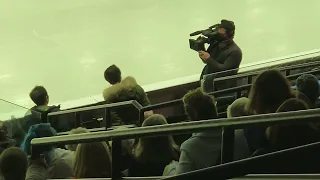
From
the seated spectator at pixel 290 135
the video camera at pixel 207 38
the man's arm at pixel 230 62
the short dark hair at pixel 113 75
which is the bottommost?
the seated spectator at pixel 290 135

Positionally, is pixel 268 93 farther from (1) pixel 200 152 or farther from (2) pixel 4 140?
(2) pixel 4 140

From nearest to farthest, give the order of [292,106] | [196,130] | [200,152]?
1. [196,130]
2. [292,106]
3. [200,152]

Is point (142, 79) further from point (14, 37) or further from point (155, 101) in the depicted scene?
point (14, 37)

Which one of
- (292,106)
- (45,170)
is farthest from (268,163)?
(45,170)

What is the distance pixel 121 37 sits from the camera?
385 inches

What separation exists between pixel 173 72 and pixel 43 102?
3252mm

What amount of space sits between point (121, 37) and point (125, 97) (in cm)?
528

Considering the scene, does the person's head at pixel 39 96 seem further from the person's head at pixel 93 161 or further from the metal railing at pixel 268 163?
the metal railing at pixel 268 163

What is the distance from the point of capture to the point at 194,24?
32.6ft

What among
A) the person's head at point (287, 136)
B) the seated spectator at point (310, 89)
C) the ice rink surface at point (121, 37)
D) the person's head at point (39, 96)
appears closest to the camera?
the person's head at point (287, 136)

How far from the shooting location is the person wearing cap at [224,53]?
5.68 m

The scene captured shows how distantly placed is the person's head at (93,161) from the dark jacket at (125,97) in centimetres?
210

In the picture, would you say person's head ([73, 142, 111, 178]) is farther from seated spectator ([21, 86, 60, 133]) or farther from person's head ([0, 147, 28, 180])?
seated spectator ([21, 86, 60, 133])

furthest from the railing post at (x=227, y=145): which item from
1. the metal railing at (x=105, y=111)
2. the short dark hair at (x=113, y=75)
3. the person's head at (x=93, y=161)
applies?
the short dark hair at (x=113, y=75)
